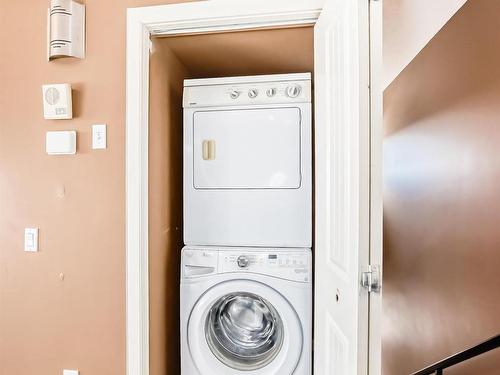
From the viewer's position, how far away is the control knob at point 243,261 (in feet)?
6.33

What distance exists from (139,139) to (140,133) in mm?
30

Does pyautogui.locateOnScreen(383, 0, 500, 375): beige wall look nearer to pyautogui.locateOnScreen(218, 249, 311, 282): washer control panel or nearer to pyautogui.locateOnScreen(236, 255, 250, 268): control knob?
pyautogui.locateOnScreen(218, 249, 311, 282): washer control panel

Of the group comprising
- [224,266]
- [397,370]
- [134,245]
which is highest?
[134,245]

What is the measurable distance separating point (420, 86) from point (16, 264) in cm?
293

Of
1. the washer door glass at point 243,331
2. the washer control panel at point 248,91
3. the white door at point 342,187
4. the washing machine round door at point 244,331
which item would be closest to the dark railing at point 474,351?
the white door at point 342,187

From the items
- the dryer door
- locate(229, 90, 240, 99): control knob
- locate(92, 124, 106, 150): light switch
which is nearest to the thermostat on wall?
locate(92, 124, 106, 150): light switch

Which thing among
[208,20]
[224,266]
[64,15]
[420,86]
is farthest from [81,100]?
[420,86]

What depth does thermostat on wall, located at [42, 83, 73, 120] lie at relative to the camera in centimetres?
179

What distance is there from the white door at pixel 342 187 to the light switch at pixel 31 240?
1.41 m

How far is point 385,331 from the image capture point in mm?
3688

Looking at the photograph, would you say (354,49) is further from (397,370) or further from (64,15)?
(397,370)

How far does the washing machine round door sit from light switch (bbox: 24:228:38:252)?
88cm

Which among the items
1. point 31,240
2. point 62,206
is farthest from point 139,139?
point 31,240

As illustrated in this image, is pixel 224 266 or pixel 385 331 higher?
pixel 224 266
